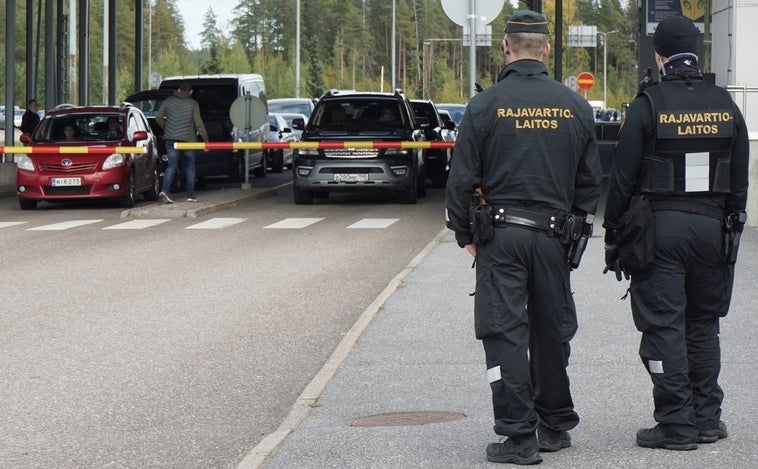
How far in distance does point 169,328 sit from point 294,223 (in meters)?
11.2

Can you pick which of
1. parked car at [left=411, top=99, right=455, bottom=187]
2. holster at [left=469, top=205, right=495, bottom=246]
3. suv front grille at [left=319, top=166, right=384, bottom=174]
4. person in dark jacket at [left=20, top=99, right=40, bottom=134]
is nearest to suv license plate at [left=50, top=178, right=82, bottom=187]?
suv front grille at [left=319, top=166, right=384, bottom=174]

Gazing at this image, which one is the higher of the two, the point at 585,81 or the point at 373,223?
the point at 585,81

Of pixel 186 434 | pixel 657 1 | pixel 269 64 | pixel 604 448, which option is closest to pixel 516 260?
pixel 604 448

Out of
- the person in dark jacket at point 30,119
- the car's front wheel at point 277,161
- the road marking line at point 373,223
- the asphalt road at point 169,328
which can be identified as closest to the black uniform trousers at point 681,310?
the asphalt road at point 169,328

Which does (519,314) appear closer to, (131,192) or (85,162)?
(85,162)

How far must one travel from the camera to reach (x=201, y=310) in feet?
39.1

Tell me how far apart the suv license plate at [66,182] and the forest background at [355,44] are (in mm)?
125322

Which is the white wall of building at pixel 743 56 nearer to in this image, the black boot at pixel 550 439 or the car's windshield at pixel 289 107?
the black boot at pixel 550 439

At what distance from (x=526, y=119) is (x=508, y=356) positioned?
945 mm

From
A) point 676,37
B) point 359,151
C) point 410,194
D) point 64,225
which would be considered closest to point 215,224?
point 64,225

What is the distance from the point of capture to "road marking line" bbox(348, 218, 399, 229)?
21.4m

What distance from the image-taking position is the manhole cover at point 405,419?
23.8 feet

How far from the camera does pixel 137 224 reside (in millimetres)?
21891

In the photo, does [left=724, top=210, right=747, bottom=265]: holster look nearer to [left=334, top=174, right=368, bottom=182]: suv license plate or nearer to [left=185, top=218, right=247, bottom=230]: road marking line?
[left=185, top=218, right=247, bottom=230]: road marking line
